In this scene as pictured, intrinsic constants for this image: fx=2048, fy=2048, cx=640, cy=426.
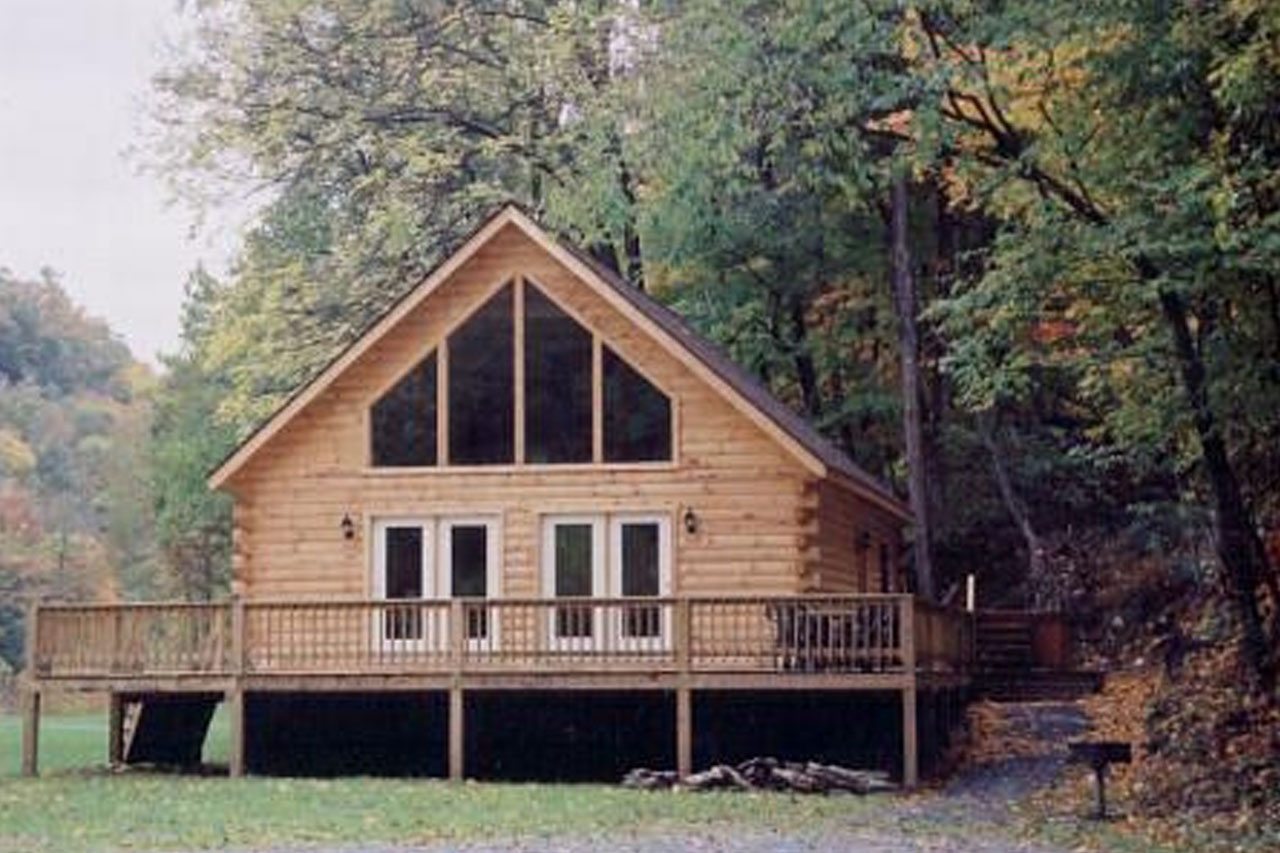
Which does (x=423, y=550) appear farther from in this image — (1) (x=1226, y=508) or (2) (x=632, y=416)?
(1) (x=1226, y=508)

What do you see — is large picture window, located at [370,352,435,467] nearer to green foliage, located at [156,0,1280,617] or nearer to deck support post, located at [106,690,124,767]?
deck support post, located at [106,690,124,767]

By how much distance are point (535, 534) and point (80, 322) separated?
78.4 metres

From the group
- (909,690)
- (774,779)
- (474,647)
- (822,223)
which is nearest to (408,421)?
(474,647)

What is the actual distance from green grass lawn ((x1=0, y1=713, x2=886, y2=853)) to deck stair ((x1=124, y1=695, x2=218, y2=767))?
2.27 meters

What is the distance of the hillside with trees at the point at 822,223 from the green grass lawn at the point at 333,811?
6017 mm

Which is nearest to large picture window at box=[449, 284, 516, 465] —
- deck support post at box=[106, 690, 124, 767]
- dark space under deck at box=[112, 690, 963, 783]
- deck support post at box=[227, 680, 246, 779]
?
dark space under deck at box=[112, 690, 963, 783]

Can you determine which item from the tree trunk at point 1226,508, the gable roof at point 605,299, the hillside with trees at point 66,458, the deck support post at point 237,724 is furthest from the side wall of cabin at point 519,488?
the hillside with trees at point 66,458

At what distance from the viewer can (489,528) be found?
28.1 m

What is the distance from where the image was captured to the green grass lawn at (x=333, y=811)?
58.6ft

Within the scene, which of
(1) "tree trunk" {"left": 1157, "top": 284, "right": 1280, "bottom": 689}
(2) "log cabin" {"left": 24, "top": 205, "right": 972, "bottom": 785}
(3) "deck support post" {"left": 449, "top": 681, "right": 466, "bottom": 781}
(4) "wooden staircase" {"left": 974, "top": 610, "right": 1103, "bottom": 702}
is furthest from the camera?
(4) "wooden staircase" {"left": 974, "top": 610, "right": 1103, "bottom": 702}

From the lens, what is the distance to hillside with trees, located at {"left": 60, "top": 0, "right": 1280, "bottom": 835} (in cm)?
2525

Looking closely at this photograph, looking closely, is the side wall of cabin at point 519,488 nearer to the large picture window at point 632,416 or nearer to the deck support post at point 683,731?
the large picture window at point 632,416

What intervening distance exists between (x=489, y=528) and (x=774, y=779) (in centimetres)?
594

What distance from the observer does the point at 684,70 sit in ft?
115
